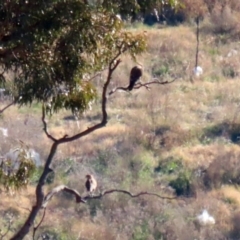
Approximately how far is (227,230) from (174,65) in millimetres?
10328

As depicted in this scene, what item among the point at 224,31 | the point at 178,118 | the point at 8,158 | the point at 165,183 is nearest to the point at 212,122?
the point at 178,118

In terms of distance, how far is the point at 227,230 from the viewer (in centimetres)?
1688

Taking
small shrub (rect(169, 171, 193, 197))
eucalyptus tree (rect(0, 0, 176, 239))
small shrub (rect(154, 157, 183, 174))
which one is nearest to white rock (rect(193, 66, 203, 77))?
small shrub (rect(154, 157, 183, 174))

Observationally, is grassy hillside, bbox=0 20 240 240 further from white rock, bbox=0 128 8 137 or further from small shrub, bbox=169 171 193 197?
white rock, bbox=0 128 8 137

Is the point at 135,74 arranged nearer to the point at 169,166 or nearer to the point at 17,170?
the point at 17,170

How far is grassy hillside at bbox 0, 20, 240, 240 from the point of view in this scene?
55.7 feet

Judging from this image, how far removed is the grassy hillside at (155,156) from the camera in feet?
55.7

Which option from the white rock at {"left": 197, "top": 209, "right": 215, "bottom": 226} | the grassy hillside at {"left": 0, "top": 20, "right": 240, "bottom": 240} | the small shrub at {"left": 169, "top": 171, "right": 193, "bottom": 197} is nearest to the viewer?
the white rock at {"left": 197, "top": 209, "right": 215, "bottom": 226}

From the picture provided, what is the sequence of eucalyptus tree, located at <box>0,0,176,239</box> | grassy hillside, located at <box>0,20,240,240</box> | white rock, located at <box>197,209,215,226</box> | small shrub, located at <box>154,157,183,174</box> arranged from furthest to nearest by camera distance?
small shrub, located at <box>154,157,183,174</box>, grassy hillside, located at <box>0,20,240,240</box>, white rock, located at <box>197,209,215,226</box>, eucalyptus tree, located at <box>0,0,176,239</box>

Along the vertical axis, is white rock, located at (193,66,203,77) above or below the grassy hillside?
below

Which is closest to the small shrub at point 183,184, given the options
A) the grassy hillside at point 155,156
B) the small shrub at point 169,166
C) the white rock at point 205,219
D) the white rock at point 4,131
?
the grassy hillside at point 155,156

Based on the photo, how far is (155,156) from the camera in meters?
20.4

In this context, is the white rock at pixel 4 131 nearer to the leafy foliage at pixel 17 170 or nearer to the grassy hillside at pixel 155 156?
the grassy hillside at pixel 155 156

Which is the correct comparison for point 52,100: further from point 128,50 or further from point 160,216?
point 160,216
